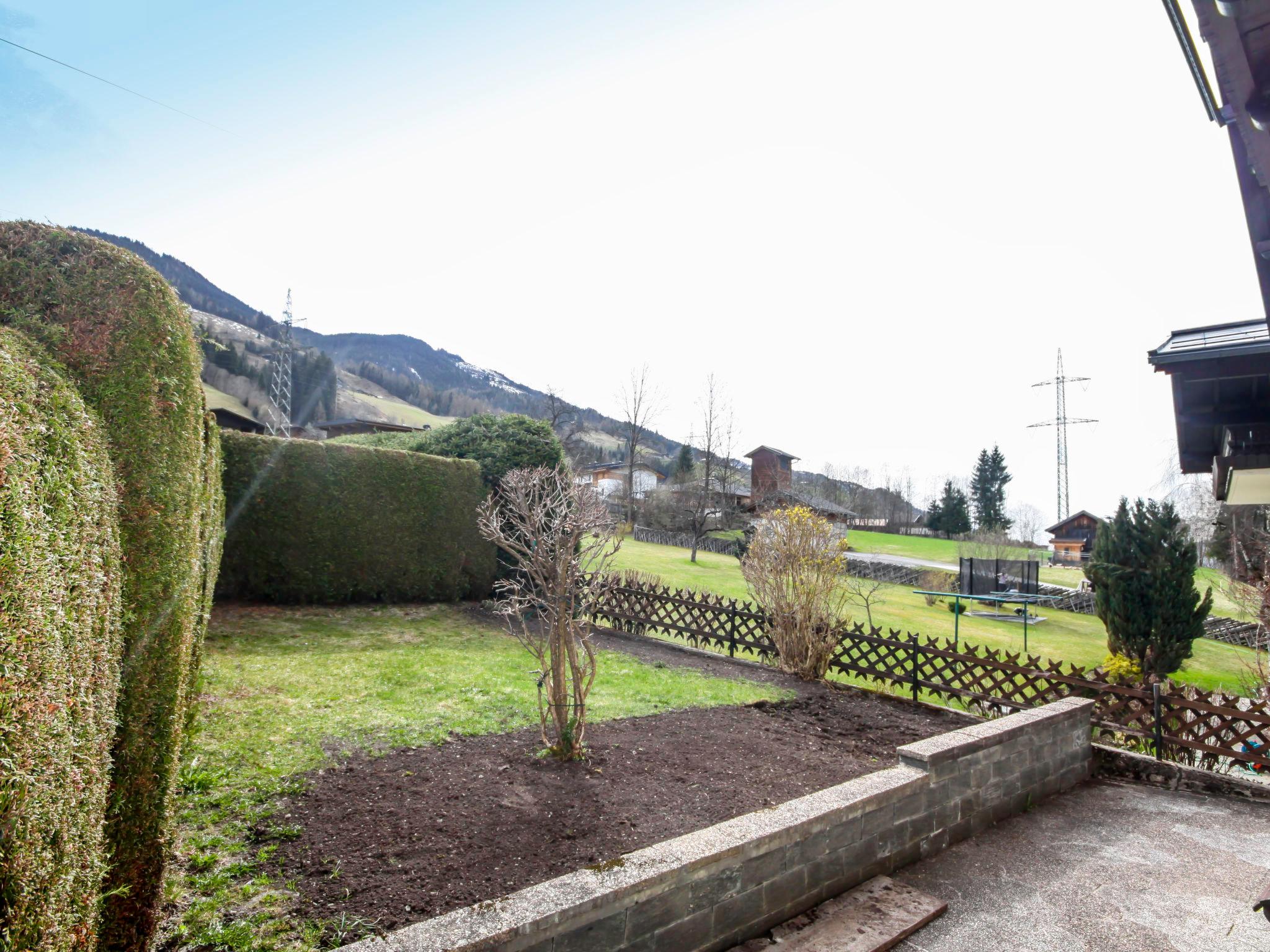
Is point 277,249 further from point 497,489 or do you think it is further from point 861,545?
point 861,545

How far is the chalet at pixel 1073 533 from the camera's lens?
160 ft

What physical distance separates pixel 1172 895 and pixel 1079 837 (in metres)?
0.76

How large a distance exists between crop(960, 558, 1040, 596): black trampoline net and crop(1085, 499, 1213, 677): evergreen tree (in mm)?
7143

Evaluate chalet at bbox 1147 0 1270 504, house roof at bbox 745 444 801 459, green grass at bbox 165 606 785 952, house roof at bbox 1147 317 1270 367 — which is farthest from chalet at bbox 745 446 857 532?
house roof at bbox 1147 317 1270 367

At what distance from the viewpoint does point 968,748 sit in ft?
14.4

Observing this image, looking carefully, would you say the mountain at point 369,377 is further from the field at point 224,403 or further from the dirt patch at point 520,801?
the dirt patch at point 520,801

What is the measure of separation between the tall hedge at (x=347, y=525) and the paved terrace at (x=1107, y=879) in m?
9.46

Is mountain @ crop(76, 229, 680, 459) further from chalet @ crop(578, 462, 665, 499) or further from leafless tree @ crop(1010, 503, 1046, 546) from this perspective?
leafless tree @ crop(1010, 503, 1046, 546)

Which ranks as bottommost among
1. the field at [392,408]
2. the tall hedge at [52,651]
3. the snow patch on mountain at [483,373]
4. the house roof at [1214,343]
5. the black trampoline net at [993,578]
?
the black trampoline net at [993,578]

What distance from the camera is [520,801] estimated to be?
399 centimetres

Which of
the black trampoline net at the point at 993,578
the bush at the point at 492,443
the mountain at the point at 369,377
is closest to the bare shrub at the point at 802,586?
the bush at the point at 492,443

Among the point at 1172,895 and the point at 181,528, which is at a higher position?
the point at 181,528

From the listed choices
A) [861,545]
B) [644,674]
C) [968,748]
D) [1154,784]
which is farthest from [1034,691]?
[861,545]

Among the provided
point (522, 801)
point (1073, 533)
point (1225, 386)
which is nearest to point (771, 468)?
point (1073, 533)
